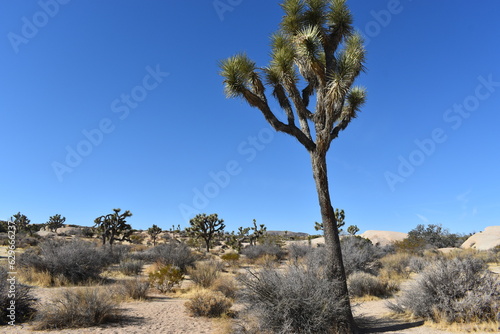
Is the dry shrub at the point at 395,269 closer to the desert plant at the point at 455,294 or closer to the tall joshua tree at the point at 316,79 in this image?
the desert plant at the point at 455,294

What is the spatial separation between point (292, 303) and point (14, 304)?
645 cm

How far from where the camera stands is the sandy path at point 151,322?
6.63 meters

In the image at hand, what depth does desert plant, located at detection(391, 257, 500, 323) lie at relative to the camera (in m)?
6.81

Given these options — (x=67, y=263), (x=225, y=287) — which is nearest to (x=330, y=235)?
(x=225, y=287)

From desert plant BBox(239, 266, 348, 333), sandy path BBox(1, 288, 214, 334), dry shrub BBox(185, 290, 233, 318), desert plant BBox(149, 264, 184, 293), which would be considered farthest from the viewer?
desert plant BBox(149, 264, 184, 293)

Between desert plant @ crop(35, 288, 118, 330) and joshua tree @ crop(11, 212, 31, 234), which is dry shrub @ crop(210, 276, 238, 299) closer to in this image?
desert plant @ crop(35, 288, 118, 330)

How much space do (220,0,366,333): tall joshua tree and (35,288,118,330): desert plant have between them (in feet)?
18.0

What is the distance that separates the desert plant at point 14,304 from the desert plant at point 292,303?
526 cm

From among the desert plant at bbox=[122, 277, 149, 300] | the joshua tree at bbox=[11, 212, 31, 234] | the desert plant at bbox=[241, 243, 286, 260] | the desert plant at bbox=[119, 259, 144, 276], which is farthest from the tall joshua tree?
the joshua tree at bbox=[11, 212, 31, 234]

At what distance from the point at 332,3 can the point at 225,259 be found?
744 inches

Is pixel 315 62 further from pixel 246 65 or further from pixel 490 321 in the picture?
pixel 490 321

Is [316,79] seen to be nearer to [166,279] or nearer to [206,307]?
[206,307]

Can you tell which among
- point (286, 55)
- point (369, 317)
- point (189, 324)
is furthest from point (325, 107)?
point (189, 324)

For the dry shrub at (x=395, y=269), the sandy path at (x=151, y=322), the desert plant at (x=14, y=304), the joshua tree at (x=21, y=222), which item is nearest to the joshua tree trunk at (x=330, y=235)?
the sandy path at (x=151, y=322)
